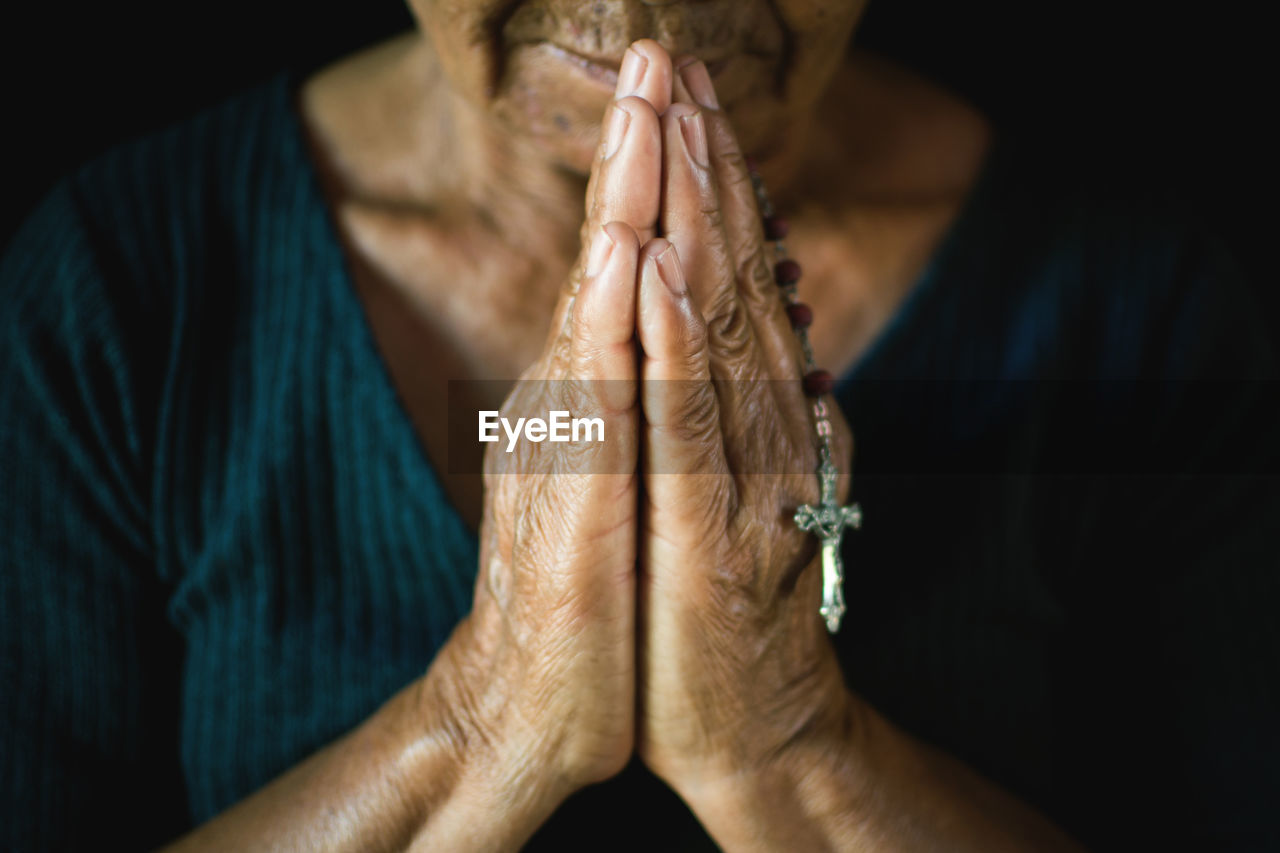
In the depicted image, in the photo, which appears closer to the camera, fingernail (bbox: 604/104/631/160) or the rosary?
fingernail (bbox: 604/104/631/160)

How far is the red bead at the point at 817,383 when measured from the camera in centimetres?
85

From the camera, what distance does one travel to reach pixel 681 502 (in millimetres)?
759

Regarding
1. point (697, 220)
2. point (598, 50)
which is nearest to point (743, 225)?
point (697, 220)

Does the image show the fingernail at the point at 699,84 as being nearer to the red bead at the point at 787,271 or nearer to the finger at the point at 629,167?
the finger at the point at 629,167

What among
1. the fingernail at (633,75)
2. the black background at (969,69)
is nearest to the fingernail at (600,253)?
the fingernail at (633,75)

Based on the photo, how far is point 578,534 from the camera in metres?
0.76

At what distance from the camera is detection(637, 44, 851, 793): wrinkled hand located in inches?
28.6

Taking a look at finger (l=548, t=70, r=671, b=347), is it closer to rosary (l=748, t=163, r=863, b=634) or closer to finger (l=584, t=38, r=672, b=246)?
finger (l=584, t=38, r=672, b=246)

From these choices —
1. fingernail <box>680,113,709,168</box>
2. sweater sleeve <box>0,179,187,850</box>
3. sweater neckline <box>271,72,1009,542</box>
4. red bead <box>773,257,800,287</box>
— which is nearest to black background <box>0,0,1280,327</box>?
sweater neckline <box>271,72,1009,542</box>

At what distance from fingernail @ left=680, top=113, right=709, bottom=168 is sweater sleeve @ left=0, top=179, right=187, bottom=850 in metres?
0.60

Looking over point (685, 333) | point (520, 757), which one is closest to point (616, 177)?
point (685, 333)

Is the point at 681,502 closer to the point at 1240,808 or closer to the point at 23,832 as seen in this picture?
the point at 23,832

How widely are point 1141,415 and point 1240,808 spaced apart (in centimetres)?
44

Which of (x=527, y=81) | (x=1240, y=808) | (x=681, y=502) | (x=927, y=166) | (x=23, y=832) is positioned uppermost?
(x=527, y=81)
